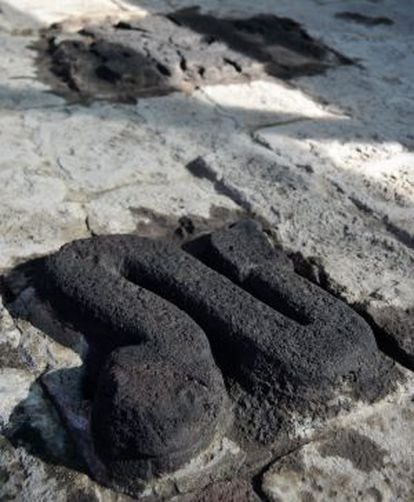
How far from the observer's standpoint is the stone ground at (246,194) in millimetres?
1524

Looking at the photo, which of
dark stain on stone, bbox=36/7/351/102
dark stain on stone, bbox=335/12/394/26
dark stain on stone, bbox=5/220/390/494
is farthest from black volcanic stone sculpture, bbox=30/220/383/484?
dark stain on stone, bbox=335/12/394/26

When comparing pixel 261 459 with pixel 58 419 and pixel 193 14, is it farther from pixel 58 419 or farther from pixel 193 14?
pixel 193 14

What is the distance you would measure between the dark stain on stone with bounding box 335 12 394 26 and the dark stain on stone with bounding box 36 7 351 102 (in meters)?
0.38

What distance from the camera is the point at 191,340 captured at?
1.70 m

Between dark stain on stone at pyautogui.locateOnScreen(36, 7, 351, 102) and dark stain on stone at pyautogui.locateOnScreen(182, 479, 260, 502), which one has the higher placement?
dark stain on stone at pyautogui.locateOnScreen(36, 7, 351, 102)

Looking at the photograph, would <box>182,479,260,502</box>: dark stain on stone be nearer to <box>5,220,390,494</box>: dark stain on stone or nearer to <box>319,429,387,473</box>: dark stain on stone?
<box>5,220,390,494</box>: dark stain on stone

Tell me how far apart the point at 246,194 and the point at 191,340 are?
0.89m

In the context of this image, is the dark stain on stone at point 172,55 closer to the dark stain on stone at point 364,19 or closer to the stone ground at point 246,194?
the stone ground at point 246,194

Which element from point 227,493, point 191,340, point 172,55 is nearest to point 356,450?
point 227,493

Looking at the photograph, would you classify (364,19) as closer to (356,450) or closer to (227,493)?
(356,450)

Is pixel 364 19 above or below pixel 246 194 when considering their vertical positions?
above

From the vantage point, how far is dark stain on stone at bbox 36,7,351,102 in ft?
10.7

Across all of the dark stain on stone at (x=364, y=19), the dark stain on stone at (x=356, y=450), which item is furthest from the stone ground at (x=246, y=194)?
the dark stain on stone at (x=364, y=19)

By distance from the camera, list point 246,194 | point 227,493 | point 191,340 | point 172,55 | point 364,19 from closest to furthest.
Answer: point 227,493 → point 191,340 → point 246,194 → point 172,55 → point 364,19
